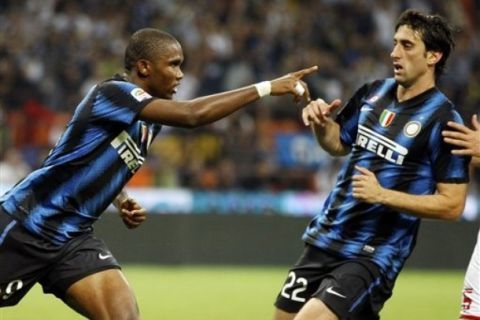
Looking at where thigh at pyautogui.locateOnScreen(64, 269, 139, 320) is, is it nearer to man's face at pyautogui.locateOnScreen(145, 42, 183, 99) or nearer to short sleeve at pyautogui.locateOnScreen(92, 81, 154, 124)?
short sleeve at pyautogui.locateOnScreen(92, 81, 154, 124)

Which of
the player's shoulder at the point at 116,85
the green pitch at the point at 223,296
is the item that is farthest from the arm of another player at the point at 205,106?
the green pitch at the point at 223,296

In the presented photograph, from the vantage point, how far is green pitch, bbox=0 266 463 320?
39.4 ft

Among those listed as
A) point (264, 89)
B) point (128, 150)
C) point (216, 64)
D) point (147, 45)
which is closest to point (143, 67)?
point (147, 45)

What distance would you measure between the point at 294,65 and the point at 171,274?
197 inches

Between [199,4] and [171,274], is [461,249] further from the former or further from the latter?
[199,4]

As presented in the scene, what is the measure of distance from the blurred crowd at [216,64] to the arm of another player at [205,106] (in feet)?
33.8

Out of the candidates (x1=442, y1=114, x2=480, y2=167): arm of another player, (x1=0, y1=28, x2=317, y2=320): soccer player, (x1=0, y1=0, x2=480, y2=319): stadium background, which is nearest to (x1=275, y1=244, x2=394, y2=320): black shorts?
(x1=442, y1=114, x2=480, y2=167): arm of another player

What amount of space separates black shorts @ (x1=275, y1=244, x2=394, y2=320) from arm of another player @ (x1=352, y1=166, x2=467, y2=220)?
54cm

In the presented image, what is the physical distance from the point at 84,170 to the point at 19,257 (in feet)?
2.26

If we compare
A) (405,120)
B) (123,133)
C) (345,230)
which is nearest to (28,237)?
(123,133)

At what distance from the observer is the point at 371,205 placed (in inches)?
270

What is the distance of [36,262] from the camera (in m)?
6.89

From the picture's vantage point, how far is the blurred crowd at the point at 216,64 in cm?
1717

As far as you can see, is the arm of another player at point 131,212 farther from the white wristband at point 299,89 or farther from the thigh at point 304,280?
the white wristband at point 299,89
